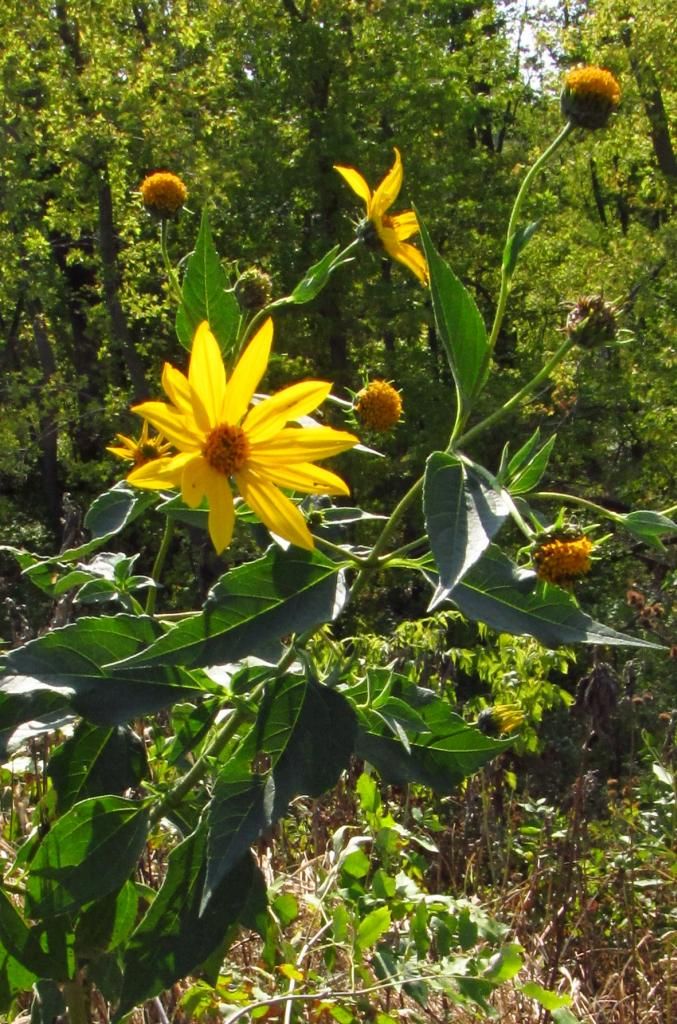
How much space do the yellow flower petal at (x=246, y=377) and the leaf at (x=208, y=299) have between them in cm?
16

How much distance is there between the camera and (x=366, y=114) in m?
8.98

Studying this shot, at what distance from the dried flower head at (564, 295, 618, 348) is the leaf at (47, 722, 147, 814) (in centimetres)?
56

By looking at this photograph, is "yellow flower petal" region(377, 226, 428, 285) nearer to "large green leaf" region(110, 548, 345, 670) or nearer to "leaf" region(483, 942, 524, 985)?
"large green leaf" region(110, 548, 345, 670)

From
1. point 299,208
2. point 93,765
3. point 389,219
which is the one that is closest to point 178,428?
point 93,765

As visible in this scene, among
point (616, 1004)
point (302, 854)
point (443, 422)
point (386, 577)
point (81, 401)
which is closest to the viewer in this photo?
point (616, 1004)

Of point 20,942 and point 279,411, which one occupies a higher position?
point 279,411

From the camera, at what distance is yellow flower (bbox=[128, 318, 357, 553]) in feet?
2.85

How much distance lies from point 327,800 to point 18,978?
1.40 meters

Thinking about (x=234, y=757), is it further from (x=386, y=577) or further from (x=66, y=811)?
(x=386, y=577)

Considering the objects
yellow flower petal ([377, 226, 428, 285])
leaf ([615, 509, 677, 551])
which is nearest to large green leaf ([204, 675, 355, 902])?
leaf ([615, 509, 677, 551])

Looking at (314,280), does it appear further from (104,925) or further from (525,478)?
(104,925)

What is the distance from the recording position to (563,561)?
3.10ft

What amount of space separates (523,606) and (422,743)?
24 centimetres

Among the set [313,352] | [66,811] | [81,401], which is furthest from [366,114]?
[66,811]
